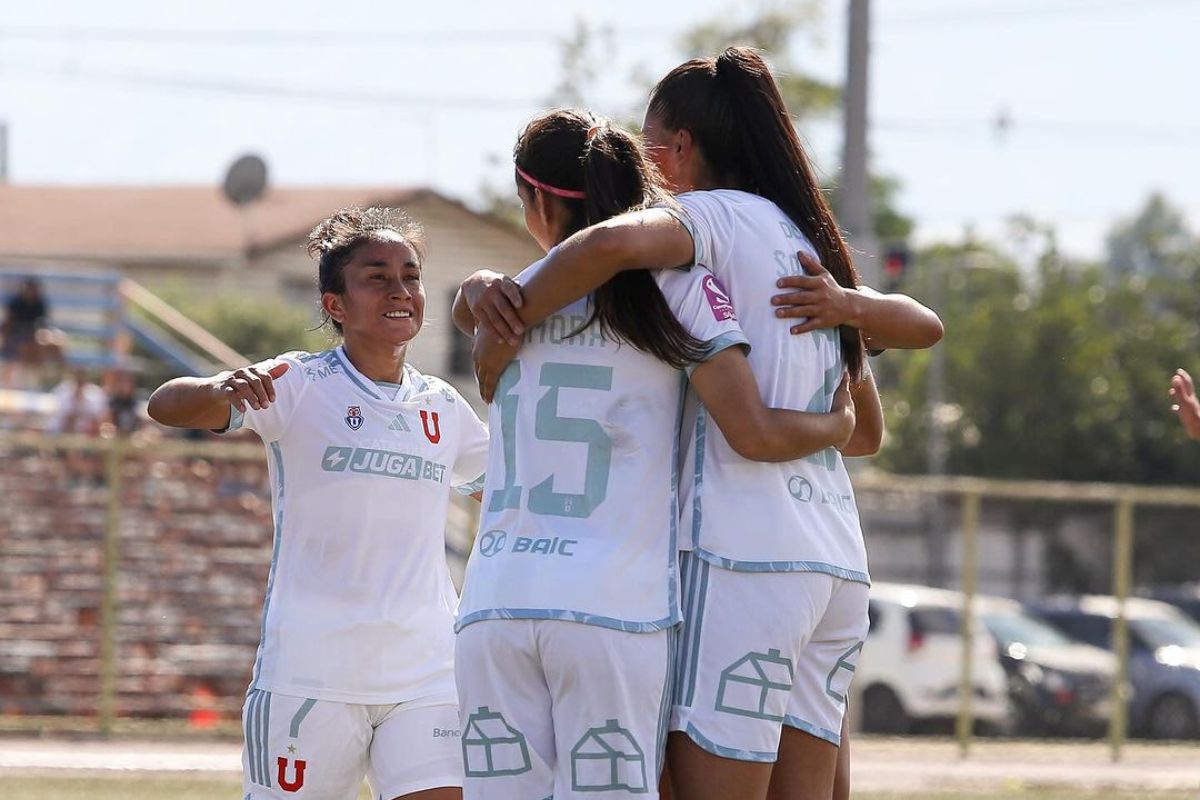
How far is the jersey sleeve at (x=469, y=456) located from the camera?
5820 millimetres

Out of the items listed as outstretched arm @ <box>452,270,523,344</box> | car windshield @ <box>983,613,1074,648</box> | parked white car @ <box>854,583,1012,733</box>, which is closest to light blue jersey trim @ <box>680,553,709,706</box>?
outstretched arm @ <box>452,270,523,344</box>

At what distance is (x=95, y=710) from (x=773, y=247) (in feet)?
41.8

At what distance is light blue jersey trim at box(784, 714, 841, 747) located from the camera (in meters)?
4.43

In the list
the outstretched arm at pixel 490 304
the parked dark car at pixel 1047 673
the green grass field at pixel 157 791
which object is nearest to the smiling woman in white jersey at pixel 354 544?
the outstretched arm at pixel 490 304

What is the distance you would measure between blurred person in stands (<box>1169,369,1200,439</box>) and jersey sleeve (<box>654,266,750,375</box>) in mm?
1982

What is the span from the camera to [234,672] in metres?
16.6

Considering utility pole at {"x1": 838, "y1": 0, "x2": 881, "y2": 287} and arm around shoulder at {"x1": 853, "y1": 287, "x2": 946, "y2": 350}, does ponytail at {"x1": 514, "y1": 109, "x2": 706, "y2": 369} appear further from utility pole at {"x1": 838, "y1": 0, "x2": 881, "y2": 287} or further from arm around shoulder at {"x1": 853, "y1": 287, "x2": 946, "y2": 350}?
utility pole at {"x1": 838, "y1": 0, "x2": 881, "y2": 287}

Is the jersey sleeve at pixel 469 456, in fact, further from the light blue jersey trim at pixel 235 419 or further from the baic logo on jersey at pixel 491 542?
the baic logo on jersey at pixel 491 542

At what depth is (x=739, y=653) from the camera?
13.8ft

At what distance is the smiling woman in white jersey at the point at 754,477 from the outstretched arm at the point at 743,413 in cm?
7

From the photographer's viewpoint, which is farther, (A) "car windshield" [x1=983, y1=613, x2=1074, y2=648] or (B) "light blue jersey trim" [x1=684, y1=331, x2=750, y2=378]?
(A) "car windshield" [x1=983, y1=613, x2=1074, y2=648]

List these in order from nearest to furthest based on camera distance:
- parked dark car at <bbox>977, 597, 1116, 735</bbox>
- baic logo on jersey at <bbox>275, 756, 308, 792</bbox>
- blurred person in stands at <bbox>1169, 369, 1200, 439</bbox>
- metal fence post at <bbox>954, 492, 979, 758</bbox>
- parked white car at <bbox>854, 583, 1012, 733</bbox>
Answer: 1. baic logo on jersey at <bbox>275, 756, 308, 792</bbox>
2. blurred person in stands at <bbox>1169, 369, 1200, 439</bbox>
3. metal fence post at <bbox>954, 492, 979, 758</bbox>
4. parked dark car at <bbox>977, 597, 1116, 735</bbox>
5. parked white car at <bbox>854, 583, 1012, 733</bbox>

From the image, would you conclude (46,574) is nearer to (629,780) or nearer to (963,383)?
(629,780)

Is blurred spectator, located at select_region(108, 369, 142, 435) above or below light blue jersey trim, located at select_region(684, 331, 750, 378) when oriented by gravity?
above
